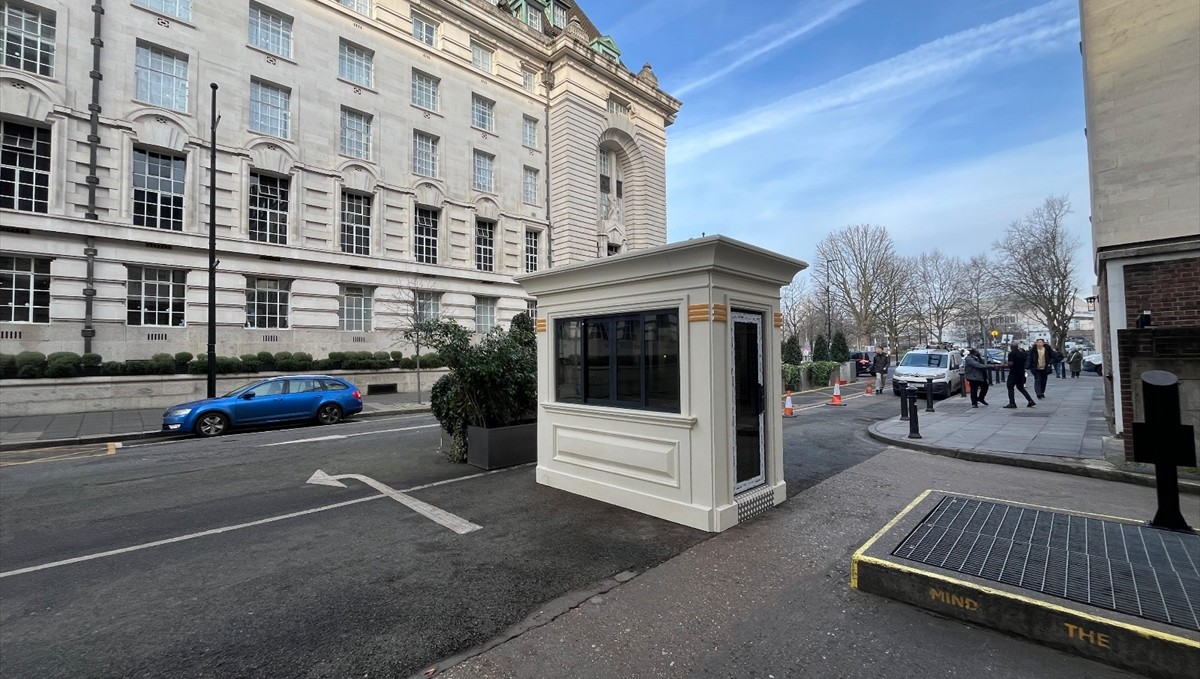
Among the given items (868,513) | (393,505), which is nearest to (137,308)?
(393,505)

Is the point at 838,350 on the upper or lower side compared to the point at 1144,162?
lower

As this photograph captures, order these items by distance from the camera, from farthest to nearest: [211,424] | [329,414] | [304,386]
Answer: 1. [329,414]
2. [304,386]
3. [211,424]

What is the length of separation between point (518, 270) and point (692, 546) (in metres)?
28.5

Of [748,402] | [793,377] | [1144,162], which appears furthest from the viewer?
[793,377]

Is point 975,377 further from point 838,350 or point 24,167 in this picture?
point 24,167

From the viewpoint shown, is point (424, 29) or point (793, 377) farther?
point (424, 29)

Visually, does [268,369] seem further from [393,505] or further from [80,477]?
[393,505]

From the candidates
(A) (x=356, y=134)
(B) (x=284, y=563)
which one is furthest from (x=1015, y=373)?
(A) (x=356, y=134)

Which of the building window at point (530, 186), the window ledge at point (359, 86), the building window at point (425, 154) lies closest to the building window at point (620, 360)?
the building window at point (425, 154)

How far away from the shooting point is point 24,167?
667 inches

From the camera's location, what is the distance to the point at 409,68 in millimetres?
27016

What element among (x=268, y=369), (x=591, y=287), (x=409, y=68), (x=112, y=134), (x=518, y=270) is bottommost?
(x=268, y=369)

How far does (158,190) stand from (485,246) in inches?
605

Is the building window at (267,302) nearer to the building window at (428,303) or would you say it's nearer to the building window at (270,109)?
the building window at (428,303)
